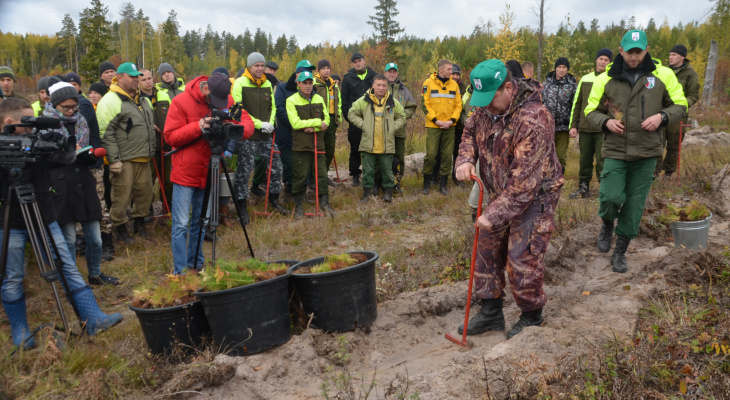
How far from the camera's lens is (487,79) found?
338 centimetres

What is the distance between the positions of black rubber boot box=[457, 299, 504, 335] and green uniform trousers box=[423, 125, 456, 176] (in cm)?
558

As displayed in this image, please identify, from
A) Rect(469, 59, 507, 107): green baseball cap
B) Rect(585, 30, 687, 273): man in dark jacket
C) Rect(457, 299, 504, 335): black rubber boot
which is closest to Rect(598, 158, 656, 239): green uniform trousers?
Rect(585, 30, 687, 273): man in dark jacket

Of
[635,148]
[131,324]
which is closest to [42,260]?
[131,324]

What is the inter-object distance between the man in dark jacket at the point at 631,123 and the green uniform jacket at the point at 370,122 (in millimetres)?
3960

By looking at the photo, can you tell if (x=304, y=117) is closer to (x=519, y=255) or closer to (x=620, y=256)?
(x=620, y=256)

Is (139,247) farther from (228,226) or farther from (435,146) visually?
(435,146)

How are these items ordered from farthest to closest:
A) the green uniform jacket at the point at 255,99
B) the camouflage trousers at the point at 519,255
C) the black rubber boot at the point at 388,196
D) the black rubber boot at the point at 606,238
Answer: the black rubber boot at the point at 388,196 < the green uniform jacket at the point at 255,99 < the black rubber boot at the point at 606,238 < the camouflage trousers at the point at 519,255

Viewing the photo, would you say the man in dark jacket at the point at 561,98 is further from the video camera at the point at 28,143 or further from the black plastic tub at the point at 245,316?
the video camera at the point at 28,143

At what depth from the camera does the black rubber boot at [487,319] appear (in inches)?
159

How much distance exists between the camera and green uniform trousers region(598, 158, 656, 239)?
16.9 ft

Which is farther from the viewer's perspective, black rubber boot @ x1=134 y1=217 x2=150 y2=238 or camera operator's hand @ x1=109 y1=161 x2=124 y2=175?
black rubber boot @ x1=134 y1=217 x2=150 y2=238

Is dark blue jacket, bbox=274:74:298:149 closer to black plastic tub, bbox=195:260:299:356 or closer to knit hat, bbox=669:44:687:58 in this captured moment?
black plastic tub, bbox=195:260:299:356

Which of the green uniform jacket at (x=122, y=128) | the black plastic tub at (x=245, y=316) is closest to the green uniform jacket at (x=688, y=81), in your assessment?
the black plastic tub at (x=245, y=316)

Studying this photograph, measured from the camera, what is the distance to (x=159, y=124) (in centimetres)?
791
